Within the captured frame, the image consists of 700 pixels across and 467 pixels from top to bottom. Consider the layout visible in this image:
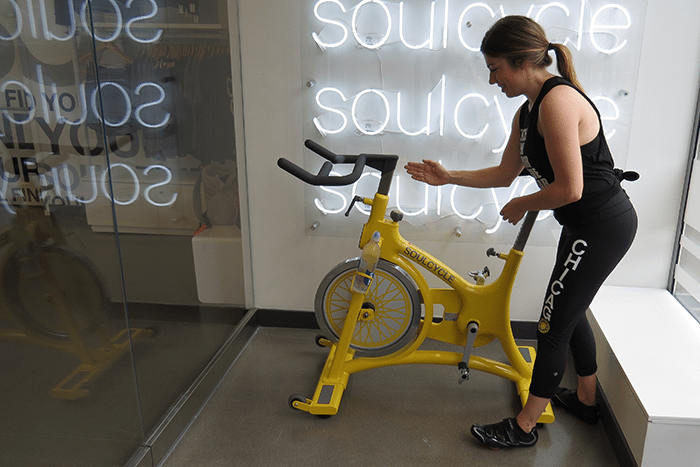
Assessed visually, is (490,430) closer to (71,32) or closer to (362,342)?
(362,342)

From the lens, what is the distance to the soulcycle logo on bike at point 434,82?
2625mm

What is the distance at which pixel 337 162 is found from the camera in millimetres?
2207

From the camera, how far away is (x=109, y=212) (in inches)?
68.6

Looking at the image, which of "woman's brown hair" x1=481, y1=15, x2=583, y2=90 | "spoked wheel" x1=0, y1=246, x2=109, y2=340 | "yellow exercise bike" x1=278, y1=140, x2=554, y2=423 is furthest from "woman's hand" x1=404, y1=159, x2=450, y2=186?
"spoked wheel" x1=0, y1=246, x2=109, y2=340

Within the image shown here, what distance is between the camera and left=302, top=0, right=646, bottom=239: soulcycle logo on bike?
2625 millimetres

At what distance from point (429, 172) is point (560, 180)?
669 mm

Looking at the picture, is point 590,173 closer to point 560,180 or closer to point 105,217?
point 560,180

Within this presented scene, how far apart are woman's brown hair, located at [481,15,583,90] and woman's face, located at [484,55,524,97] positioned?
15 millimetres

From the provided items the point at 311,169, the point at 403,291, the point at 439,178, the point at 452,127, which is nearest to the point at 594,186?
the point at 439,178

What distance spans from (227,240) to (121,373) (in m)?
1.01

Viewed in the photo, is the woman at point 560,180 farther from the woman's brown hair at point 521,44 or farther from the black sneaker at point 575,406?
the black sneaker at point 575,406

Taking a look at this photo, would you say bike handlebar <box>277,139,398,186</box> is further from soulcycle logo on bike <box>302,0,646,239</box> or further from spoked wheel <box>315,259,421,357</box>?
soulcycle logo on bike <box>302,0,646,239</box>

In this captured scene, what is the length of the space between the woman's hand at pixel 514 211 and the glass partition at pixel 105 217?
1.32 metres

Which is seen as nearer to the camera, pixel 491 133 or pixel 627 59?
pixel 627 59
